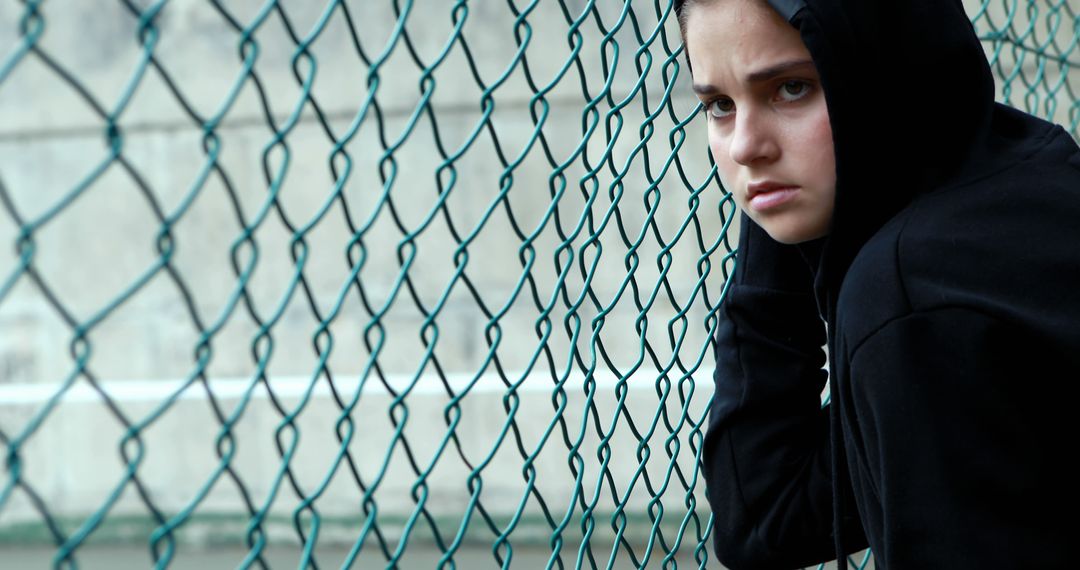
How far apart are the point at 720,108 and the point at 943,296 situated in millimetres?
425

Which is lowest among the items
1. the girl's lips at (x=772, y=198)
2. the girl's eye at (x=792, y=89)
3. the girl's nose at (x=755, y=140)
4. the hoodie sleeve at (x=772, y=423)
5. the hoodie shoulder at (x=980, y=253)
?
the hoodie sleeve at (x=772, y=423)

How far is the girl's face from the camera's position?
4.65 ft

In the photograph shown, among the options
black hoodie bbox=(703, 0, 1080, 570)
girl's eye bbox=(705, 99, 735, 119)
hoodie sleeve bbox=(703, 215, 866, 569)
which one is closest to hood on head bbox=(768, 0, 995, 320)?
black hoodie bbox=(703, 0, 1080, 570)

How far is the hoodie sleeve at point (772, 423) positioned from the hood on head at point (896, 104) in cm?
35

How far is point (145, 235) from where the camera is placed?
502 centimetres

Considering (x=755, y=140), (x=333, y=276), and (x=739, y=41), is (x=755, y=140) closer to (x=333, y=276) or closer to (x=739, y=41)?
(x=739, y=41)

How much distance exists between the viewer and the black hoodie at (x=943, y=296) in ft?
4.03

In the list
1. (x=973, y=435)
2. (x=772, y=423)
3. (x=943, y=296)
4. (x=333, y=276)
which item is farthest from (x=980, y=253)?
(x=333, y=276)

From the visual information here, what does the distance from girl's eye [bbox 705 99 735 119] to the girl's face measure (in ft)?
0.08

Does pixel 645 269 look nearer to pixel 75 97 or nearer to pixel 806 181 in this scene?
pixel 75 97

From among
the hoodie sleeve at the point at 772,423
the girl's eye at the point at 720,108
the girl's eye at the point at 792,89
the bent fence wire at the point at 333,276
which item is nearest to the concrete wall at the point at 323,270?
the bent fence wire at the point at 333,276

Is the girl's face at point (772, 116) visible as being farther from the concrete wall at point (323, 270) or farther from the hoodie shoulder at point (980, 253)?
the concrete wall at point (323, 270)

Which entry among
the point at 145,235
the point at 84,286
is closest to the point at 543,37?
the point at 145,235

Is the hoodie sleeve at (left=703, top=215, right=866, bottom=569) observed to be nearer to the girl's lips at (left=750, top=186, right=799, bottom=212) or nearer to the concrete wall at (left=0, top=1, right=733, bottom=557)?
the girl's lips at (left=750, top=186, right=799, bottom=212)
